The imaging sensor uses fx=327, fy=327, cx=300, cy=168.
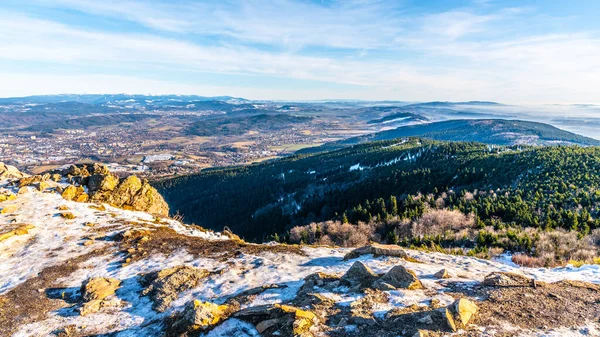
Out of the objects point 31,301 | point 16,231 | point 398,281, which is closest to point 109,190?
point 16,231

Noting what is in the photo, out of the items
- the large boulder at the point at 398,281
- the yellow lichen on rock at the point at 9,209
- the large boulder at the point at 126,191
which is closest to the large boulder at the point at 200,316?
the large boulder at the point at 398,281

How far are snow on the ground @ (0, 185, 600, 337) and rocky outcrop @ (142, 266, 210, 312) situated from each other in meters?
0.30

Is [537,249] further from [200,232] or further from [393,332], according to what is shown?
[200,232]

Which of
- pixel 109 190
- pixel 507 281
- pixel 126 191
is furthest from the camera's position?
pixel 126 191

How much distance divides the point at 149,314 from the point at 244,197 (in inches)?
3473

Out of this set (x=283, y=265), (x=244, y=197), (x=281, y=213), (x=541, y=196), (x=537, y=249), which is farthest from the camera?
(x=244, y=197)

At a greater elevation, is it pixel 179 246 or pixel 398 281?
pixel 398 281

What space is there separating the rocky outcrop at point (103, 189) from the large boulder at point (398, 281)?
24.7 m

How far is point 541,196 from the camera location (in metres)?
33.8

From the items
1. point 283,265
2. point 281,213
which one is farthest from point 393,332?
point 281,213

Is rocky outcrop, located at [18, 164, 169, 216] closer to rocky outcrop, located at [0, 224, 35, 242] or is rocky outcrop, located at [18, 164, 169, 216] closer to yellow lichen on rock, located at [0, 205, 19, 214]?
yellow lichen on rock, located at [0, 205, 19, 214]

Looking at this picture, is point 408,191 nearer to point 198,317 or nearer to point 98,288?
point 98,288

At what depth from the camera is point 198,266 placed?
50.8 ft

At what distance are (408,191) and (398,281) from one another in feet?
150
